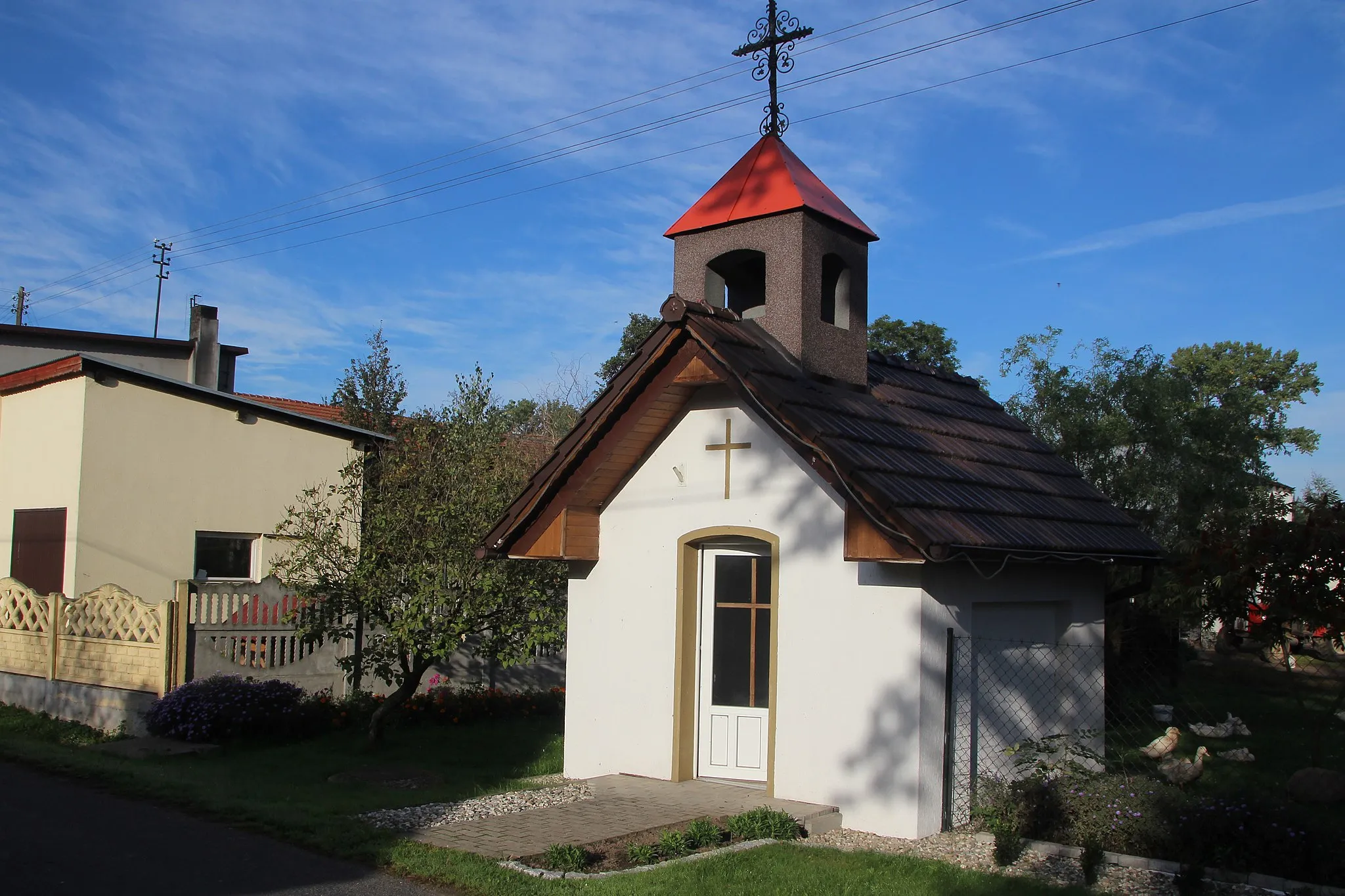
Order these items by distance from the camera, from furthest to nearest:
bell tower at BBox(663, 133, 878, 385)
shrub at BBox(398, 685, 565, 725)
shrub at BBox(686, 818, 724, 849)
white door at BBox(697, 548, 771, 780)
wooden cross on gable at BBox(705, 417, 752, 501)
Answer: shrub at BBox(398, 685, 565, 725) < bell tower at BBox(663, 133, 878, 385) < wooden cross on gable at BBox(705, 417, 752, 501) < white door at BBox(697, 548, 771, 780) < shrub at BBox(686, 818, 724, 849)

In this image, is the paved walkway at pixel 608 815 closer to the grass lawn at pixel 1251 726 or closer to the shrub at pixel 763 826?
the shrub at pixel 763 826

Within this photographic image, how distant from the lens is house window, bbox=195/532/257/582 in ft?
61.6

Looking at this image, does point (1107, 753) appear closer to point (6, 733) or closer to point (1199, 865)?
point (1199, 865)

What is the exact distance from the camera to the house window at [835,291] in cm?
1283

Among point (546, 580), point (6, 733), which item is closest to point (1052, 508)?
point (546, 580)

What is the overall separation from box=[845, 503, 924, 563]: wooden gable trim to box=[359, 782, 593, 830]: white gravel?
337cm

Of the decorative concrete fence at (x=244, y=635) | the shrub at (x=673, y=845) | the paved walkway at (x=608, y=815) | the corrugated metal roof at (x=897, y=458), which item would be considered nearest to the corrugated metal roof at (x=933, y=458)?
the corrugated metal roof at (x=897, y=458)

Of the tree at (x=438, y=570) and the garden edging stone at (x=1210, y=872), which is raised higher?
the tree at (x=438, y=570)

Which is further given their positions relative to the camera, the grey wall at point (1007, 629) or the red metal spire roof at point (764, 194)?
the red metal spire roof at point (764, 194)

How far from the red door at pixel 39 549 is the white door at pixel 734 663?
11456mm

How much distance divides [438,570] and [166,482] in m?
7.54

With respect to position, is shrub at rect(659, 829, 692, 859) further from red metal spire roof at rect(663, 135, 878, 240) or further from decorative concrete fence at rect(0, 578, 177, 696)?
decorative concrete fence at rect(0, 578, 177, 696)

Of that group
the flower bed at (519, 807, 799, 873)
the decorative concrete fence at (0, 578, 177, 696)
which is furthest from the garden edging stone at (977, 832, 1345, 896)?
the decorative concrete fence at (0, 578, 177, 696)

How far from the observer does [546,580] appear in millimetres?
14234
